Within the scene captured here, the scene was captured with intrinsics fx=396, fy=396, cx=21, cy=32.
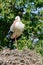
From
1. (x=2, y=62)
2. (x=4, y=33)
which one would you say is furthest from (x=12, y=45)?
(x=2, y=62)

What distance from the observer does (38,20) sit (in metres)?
8.97

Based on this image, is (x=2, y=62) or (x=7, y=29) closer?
(x=2, y=62)

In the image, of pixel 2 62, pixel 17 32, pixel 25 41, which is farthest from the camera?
pixel 25 41

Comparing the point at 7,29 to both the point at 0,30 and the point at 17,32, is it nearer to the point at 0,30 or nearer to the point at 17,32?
the point at 0,30

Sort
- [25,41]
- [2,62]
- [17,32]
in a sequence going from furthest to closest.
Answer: [25,41]
[17,32]
[2,62]

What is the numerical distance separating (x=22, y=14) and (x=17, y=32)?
1097 mm

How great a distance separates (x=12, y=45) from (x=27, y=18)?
0.70 meters

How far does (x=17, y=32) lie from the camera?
26.2 feet

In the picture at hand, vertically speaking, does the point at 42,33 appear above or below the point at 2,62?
below

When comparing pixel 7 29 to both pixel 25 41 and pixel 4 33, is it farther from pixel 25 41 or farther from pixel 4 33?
pixel 25 41

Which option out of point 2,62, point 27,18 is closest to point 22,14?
point 27,18

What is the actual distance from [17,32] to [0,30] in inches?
42.8

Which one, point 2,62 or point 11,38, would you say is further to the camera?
point 11,38

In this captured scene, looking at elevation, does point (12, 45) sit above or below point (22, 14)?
below
